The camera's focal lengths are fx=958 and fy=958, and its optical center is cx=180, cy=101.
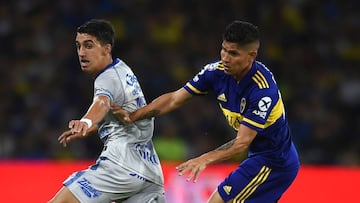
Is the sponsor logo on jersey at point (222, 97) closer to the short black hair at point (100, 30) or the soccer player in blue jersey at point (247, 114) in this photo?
the soccer player in blue jersey at point (247, 114)

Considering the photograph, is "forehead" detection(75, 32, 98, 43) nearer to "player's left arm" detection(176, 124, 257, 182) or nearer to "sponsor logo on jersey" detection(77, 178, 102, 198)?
"sponsor logo on jersey" detection(77, 178, 102, 198)

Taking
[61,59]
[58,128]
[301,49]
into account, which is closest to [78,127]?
[58,128]

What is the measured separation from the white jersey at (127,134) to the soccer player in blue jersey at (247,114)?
0.09 metres

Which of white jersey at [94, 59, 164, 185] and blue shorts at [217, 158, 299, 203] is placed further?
blue shorts at [217, 158, 299, 203]

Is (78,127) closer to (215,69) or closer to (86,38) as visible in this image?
(86,38)

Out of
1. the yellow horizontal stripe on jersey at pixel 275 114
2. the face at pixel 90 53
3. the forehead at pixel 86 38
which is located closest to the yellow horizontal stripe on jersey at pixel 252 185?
the yellow horizontal stripe on jersey at pixel 275 114

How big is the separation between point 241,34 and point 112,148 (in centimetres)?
105

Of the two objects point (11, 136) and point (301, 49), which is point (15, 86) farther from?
point (301, 49)

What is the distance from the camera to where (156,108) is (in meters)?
6.12

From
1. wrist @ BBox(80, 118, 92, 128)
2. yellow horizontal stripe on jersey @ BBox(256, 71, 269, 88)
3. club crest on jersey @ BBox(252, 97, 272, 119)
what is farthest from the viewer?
yellow horizontal stripe on jersey @ BBox(256, 71, 269, 88)

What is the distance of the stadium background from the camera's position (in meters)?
10.8

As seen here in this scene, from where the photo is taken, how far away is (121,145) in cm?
589

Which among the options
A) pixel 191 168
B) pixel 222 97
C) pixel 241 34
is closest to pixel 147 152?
pixel 222 97

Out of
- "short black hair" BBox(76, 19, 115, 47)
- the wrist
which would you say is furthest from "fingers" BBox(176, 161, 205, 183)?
"short black hair" BBox(76, 19, 115, 47)
